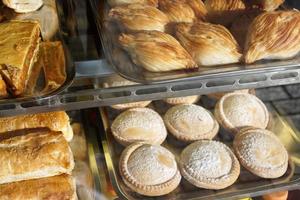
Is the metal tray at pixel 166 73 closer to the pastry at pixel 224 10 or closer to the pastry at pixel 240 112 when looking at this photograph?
the pastry at pixel 224 10

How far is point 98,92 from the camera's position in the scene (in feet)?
3.25

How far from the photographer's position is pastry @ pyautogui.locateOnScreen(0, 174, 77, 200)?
1.12 meters

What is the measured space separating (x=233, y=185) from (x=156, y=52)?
0.50m

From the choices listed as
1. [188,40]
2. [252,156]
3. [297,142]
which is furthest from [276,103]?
[188,40]

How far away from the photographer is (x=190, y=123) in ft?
4.45

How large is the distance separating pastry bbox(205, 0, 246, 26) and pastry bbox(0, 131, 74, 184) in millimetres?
550

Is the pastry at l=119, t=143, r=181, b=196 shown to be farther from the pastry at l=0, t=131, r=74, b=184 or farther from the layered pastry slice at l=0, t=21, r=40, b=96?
the layered pastry slice at l=0, t=21, r=40, b=96

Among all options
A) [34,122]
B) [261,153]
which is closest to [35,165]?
[34,122]

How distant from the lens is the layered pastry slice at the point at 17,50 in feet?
3.02

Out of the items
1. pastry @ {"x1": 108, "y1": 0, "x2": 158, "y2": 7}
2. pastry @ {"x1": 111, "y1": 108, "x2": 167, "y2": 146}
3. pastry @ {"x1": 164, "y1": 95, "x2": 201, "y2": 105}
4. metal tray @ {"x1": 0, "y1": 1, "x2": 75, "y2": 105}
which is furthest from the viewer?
pastry @ {"x1": 164, "y1": 95, "x2": 201, "y2": 105}

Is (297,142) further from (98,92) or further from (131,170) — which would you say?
(98,92)

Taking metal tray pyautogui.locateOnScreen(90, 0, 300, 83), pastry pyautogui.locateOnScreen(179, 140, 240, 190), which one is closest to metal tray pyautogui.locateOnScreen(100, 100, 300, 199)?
pastry pyautogui.locateOnScreen(179, 140, 240, 190)

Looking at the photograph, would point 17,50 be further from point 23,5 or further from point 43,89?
point 23,5

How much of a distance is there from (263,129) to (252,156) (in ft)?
0.46
